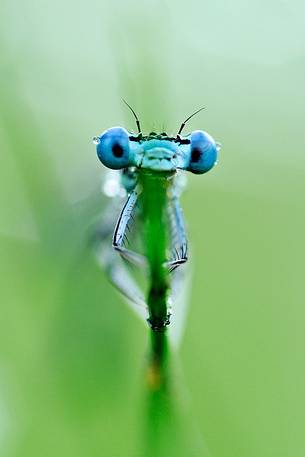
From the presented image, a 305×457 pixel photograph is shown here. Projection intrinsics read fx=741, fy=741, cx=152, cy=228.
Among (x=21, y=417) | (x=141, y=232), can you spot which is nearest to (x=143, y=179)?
(x=141, y=232)

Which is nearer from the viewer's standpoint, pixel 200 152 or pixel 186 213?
pixel 200 152

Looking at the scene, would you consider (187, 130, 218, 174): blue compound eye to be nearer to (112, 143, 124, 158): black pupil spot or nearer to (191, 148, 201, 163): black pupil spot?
(191, 148, 201, 163): black pupil spot

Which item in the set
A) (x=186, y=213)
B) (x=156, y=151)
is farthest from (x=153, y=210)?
(x=186, y=213)

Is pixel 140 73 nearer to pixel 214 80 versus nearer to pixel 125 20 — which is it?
pixel 125 20

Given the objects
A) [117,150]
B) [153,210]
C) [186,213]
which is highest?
[186,213]

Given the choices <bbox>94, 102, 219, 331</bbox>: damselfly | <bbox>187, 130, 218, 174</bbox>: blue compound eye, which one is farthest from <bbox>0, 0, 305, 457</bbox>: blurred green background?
<bbox>187, 130, 218, 174</bbox>: blue compound eye

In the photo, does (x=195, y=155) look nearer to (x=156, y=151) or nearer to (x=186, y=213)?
(x=156, y=151)
